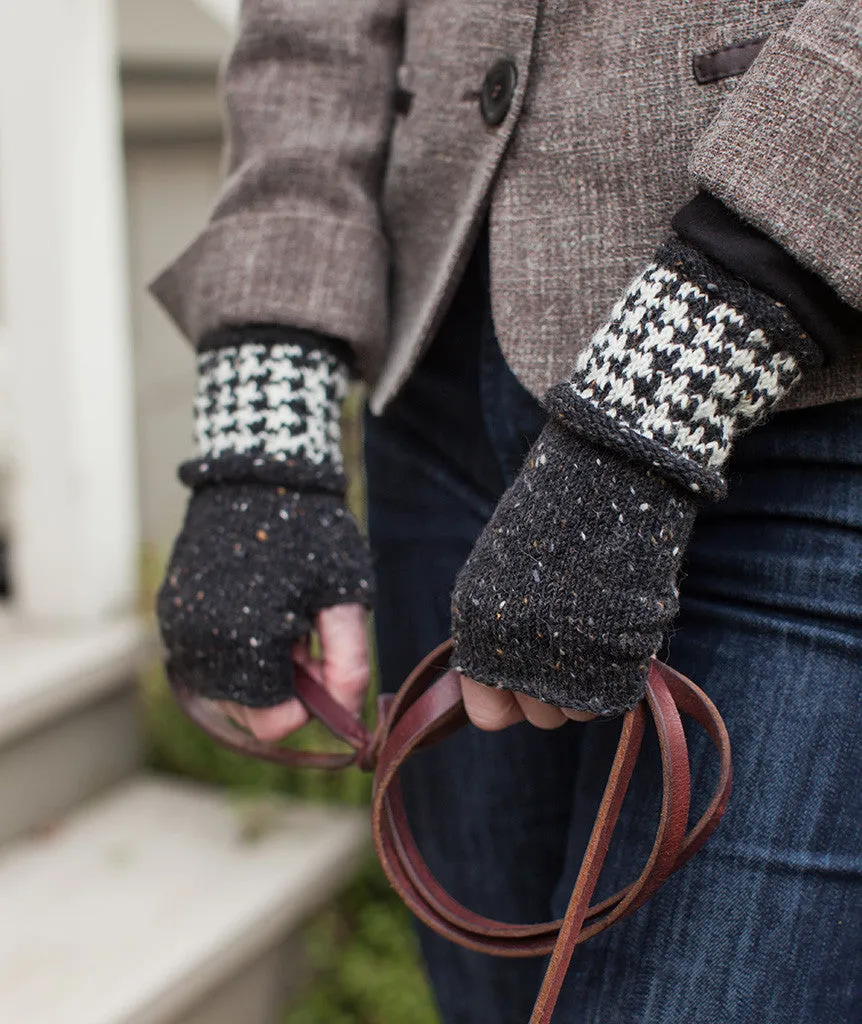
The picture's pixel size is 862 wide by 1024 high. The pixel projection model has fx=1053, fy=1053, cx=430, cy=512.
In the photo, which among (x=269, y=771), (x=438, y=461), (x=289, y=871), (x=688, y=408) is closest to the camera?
(x=688, y=408)

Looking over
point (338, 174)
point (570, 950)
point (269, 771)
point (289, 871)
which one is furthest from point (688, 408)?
point (269, 771)

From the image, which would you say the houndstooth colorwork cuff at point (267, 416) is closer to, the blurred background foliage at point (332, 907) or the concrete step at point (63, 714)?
the blurred background foliage at point (332, 907)

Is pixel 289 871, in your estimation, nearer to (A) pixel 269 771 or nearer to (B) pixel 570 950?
(A) pixel 269 771

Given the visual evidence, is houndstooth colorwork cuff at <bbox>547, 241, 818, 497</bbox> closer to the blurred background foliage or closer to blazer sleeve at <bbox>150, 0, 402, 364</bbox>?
→ blazer sleeve at <bbox>150, 0, 402, 364</bbox>

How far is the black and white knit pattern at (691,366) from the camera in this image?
23.9 inches

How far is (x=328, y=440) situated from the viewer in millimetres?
884

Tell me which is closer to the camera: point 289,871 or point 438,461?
point 438,461

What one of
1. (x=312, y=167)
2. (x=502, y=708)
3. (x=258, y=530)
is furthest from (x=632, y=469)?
(x=312, y=167)

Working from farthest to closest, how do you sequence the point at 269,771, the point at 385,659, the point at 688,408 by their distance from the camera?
1. the point at 269,771
2. the point at 385,659
3. the point at 688,408

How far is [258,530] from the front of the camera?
83 cm

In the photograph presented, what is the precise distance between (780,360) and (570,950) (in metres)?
0.38

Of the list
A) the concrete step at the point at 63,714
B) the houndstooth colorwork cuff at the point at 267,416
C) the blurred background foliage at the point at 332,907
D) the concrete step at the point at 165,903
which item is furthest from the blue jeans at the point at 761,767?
the concrete step at the point at 63,714

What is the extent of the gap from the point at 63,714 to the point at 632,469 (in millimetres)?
1408

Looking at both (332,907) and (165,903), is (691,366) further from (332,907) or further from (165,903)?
(332,907)
